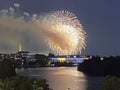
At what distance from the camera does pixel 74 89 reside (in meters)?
62.2

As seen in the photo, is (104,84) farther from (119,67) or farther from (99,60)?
(99,60)

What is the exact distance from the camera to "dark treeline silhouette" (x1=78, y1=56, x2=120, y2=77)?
10581cm

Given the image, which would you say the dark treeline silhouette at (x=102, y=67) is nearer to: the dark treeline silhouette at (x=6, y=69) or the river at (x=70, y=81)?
the river at (x=70, y=81)

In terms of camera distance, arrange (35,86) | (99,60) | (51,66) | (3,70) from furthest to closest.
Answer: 1. (51,66)
2. (99,60)
3. (3,70)
4. (35,86)

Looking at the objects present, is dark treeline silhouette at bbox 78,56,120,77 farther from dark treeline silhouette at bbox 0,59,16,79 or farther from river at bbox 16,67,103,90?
dark treeline silhouette at bbox 0,59,16,79

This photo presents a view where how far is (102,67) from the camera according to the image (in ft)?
366

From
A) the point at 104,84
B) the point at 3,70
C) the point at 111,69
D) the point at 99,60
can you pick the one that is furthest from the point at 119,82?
the point at 99,60

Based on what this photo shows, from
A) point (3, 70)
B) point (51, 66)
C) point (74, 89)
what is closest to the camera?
point (3, 70)

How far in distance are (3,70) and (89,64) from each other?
68484 millimetres

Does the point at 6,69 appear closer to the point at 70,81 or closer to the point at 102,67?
the point at 70,81

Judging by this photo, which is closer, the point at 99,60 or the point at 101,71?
the point at 101,71

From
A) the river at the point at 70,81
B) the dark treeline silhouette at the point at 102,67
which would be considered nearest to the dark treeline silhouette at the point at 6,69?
the river at the point at 70,81

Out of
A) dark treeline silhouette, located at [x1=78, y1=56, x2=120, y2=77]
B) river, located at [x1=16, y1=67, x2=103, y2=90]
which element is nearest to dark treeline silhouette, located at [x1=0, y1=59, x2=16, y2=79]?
river, located at [x1=16, y1=67, x2=103, y2=90]

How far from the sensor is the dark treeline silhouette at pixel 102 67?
4166 inches
